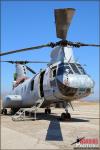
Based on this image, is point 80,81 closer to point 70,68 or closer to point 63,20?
point 70,68

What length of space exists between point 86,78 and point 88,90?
708 millimetres

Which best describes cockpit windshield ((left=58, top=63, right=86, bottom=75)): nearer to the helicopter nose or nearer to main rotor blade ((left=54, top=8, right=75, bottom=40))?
the helicopter nose

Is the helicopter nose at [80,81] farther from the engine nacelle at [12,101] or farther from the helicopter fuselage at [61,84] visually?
the engine nacelle at [12,101]

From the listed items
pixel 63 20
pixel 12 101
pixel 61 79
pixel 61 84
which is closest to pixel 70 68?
pixel 61 79

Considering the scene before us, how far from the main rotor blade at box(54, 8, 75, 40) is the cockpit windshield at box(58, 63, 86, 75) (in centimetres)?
358

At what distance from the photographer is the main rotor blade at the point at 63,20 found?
1407 centimetres

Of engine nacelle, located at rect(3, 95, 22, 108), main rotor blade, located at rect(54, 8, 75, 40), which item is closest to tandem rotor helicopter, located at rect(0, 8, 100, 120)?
main rotor blade, located at rect(54, 8, 75, 40)

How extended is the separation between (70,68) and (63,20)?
545 cm

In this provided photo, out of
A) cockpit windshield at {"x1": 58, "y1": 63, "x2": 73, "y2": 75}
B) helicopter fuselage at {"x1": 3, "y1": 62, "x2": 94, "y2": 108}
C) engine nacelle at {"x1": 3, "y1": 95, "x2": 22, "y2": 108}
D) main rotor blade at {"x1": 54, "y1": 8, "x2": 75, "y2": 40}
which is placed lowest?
engine nacelle at {"x1": 3, "y1": 95, "x2": 22, "y2": 108}

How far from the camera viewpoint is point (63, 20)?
14.8 m

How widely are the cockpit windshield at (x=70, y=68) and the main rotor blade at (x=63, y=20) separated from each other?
3.58m

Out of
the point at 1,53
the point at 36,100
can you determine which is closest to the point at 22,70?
the point at 36,100

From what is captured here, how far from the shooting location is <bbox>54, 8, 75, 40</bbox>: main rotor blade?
46.2 ft

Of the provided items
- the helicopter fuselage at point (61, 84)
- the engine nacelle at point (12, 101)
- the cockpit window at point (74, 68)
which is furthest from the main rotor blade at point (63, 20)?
the engine nacelle at point (12, 101)
